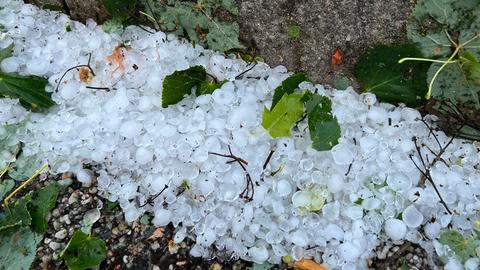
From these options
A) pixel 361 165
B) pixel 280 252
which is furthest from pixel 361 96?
pixel 280 252

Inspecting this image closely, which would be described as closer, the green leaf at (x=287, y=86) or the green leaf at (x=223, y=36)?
the green leaf at (x=287, y=86)

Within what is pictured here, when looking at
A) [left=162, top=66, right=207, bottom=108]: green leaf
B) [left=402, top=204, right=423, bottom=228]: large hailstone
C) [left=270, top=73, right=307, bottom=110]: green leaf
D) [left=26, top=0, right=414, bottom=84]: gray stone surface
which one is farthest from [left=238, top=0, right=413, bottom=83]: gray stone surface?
[left=402, top=204, right=423, bottom=228]: large hailstone

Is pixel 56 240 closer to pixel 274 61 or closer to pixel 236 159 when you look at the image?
pixel 236 159

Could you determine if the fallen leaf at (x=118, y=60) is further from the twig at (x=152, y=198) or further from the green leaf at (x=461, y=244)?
the green leaf at (x=461, y=244)

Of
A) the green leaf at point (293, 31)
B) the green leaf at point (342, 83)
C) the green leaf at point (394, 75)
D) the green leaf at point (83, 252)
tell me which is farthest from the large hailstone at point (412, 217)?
the green leaf at point (83, 252)

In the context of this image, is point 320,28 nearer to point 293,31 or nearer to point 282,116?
point 293,31

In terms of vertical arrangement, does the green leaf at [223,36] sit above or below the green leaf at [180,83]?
above

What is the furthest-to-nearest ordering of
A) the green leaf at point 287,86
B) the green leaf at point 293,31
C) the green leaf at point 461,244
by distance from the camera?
1. the green leaf at point 293,31
2. the green leaf at point 287,86
3. the green leaf at point 461,244
